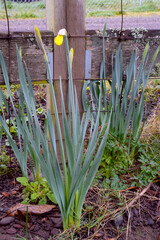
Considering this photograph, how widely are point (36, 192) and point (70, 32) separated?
100 cm

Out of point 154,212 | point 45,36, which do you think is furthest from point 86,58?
point 154,212

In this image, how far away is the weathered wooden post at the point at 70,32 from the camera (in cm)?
161

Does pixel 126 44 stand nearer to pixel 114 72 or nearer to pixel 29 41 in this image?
pixel 114 72

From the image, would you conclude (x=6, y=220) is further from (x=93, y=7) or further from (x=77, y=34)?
(x=93, y=7)

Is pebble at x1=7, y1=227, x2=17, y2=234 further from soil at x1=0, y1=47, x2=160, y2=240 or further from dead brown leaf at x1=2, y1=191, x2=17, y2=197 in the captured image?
dead brown leaf at x1=2, y1=191, x2=17, y2=197

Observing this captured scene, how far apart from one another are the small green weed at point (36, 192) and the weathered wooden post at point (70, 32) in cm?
55

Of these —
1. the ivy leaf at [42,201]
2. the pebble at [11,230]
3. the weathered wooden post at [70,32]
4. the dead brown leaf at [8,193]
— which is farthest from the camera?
the weathered wooden post at [70,32]

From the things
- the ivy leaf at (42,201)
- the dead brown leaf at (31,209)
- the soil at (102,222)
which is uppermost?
the ivy leaf at (42,201)

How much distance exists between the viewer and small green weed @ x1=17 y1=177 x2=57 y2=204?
4.47 feet

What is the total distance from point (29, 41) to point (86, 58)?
15.3 inches

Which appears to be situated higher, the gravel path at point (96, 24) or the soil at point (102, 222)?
the gravel path at point (96, 24)

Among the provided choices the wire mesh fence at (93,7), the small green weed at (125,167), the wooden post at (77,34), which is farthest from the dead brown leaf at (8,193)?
the wire mesh fence at (93,7)

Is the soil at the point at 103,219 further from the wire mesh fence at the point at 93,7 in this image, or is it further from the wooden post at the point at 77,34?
the wire mesh fence at the point at 93,7

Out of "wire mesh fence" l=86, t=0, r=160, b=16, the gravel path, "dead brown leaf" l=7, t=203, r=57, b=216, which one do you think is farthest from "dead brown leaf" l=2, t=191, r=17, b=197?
"wire mesh fence" l=86, t=0, r=160, b=16
